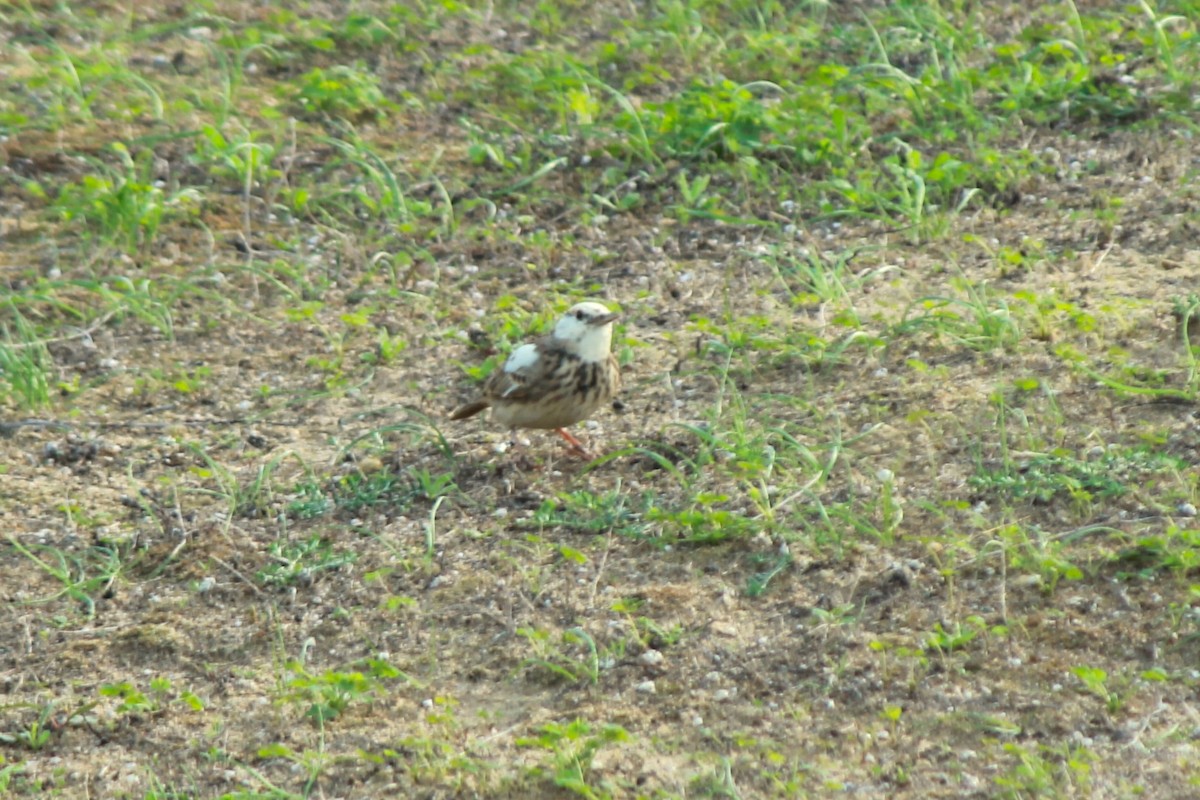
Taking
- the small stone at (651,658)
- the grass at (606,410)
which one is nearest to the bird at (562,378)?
the grass at (606,410)

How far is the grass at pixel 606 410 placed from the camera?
4988 millimetres

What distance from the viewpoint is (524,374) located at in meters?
6.46

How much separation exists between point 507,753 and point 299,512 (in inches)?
70.7

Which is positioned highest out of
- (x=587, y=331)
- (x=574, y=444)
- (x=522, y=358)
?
(x=587, y=331)

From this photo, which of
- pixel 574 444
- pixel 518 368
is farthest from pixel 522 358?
pixel 574 444

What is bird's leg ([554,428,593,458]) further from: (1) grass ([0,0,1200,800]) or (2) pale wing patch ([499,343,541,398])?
(2) pale wing patch ([499,343,541,398])

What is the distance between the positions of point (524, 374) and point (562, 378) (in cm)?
15

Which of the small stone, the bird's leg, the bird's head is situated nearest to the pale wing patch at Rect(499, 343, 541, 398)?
the bird's head

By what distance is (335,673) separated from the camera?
208 inches

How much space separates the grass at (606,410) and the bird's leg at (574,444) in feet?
0.24

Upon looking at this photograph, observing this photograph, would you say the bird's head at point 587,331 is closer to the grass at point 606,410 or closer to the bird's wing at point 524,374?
the bird's wing at point 524,374

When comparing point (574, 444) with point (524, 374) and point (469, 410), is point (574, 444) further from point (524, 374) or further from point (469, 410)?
point (469, 410)

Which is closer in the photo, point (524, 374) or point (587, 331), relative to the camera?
point (524, 374)

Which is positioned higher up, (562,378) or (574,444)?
(562,378)
